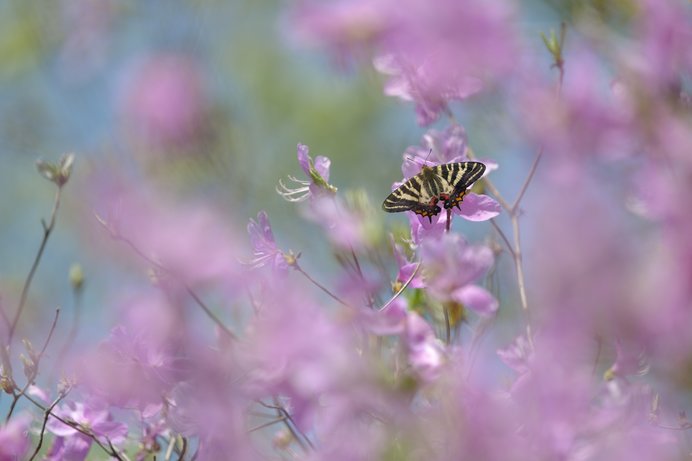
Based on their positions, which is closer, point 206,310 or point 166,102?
point 206,310

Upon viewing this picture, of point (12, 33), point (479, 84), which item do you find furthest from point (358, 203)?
point (12, 33)

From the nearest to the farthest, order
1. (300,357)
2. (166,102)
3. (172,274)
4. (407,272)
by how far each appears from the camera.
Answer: (300,357) → (172,274) → (407,272) → (166,102)

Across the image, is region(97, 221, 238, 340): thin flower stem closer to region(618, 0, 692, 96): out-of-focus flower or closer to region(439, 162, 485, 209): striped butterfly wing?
region(439, 162, 485, 209): striped butterfly wing

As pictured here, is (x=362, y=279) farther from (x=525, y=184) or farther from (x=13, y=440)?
(x=13, y=440)

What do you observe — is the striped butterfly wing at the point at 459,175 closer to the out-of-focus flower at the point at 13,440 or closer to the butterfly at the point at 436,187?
the butterfly at the point at 436,187

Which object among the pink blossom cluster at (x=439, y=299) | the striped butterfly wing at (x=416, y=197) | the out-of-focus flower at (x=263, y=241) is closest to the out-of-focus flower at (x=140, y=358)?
the pink blossom cluster at (x=439, y=299)

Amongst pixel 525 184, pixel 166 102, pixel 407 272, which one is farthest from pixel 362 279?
pixel 166 102

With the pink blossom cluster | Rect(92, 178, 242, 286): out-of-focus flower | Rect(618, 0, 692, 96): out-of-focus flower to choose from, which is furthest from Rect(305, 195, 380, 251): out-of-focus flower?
Rect(618, 0, 692, 96): out-of-focus flower
